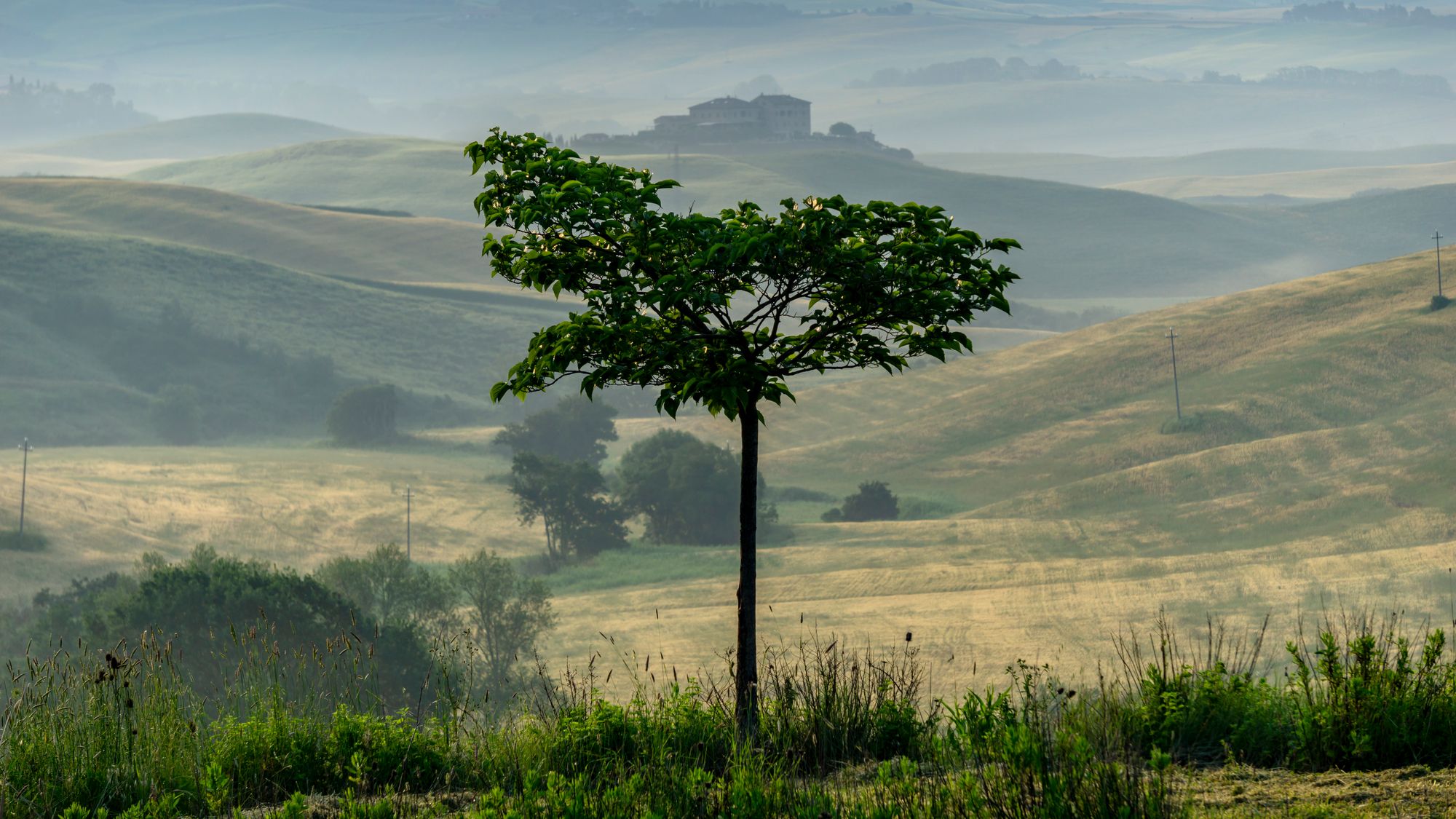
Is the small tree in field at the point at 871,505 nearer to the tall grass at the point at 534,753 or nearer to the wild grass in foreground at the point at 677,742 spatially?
the tall grass at the point at 534,753

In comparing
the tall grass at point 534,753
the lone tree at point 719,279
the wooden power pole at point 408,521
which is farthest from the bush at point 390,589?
the lone tree at point 719,279

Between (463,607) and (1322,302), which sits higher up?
(1322,302)

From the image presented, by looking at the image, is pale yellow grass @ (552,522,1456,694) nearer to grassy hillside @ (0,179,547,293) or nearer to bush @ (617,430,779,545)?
bush @ (617,430,779,545)

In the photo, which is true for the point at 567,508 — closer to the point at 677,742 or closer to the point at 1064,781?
the point at 677,742

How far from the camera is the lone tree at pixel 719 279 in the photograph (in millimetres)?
7512

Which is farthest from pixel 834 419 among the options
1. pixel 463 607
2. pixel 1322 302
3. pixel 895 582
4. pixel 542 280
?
pixel 542 280

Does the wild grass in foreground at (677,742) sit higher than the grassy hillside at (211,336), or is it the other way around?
the grassy hillside at (211,336)

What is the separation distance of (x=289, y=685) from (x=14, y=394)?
10022 centimetres

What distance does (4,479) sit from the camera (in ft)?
263

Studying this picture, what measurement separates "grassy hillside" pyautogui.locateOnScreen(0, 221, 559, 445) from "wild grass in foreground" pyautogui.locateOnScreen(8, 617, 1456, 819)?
122 metres

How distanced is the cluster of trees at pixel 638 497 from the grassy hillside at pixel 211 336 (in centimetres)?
4847

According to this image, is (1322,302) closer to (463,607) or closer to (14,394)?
(463,607)

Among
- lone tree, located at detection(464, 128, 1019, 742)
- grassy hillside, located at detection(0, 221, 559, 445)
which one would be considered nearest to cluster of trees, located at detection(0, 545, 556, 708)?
lone tree, located at detection(464, 128, 1019, 742)

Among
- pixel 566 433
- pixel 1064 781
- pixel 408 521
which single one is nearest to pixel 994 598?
pixel 408 521
